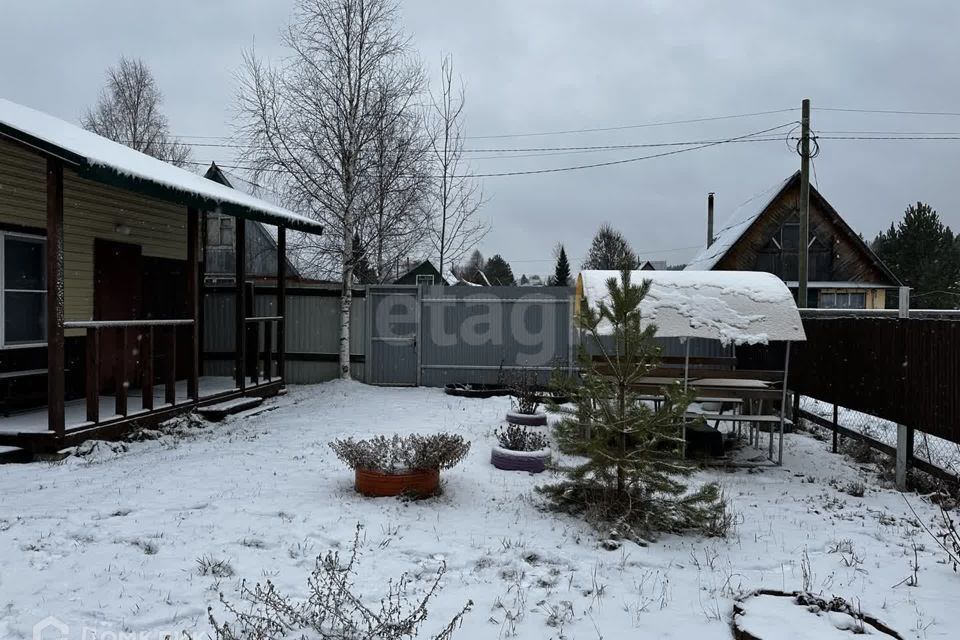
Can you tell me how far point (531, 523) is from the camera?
4.96m

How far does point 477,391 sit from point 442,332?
1.65 metres

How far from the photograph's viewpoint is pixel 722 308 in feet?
23.7

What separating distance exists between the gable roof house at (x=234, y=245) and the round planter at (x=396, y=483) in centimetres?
1493

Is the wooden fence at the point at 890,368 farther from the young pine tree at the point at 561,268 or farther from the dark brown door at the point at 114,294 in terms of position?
the young pine tree at the point at 561,268

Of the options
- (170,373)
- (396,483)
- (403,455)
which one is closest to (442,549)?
(396,483)

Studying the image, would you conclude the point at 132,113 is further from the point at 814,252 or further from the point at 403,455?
the point at 814,252

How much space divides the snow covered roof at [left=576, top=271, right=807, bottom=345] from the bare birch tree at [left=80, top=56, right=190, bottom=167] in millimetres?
24043

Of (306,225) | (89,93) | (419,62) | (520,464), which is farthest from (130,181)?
(89,93)

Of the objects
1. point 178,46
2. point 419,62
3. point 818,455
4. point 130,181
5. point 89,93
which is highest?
point 89,93

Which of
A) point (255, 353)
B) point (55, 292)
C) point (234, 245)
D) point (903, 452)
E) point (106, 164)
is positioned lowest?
point (903, 452)

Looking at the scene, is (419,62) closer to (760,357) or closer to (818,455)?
(760,357)

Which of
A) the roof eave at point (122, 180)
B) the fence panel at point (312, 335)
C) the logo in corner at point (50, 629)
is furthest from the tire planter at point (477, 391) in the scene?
the logo in corner at point (50, 629)

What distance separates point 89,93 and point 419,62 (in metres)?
20.3

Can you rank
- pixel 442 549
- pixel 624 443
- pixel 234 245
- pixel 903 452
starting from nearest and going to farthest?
pixel 442 549
pixel 624 443
pixel 903 452
pixel 234 245
